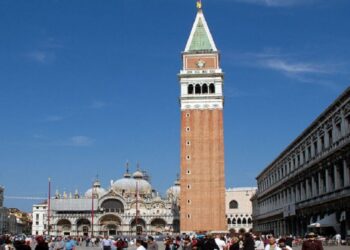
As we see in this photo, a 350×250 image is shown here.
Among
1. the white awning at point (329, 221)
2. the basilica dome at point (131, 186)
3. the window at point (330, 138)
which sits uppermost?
the basilica dome at point (131, 186)

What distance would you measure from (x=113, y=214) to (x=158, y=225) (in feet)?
30.5

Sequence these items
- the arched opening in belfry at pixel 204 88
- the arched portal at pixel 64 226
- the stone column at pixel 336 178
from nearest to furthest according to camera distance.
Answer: the stone column at pixel 336 178, the arched opening in belfry at pixel 204 88, the arched portal at pixel 64 226

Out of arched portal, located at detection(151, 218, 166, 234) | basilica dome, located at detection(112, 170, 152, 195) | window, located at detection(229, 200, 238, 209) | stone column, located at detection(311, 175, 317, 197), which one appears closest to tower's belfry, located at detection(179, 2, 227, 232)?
arched portal, located at detection(151, 218, 166, 234)

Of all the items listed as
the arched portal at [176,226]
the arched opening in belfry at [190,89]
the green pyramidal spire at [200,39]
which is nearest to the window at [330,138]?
the arched opening in belfry at [190,89]

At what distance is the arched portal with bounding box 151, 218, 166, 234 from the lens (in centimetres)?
11562

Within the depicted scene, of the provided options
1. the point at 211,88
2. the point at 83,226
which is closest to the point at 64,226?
the point at 83,226

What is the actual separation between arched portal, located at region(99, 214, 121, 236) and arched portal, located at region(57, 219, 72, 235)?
7.00 metres

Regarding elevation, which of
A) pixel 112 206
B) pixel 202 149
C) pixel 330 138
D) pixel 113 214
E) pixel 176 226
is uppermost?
pixel 202 149

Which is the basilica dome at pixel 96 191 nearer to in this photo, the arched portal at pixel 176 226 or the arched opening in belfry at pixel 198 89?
the arched portal at pixel 176 226

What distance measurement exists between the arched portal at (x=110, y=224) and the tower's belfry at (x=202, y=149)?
1408 inches

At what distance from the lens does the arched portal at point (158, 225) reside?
116 metres

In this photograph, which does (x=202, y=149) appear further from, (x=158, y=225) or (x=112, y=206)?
(x=112, y=206)

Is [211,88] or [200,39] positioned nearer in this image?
[211,88]

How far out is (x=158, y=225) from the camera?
382ft
